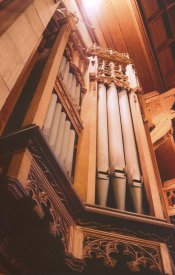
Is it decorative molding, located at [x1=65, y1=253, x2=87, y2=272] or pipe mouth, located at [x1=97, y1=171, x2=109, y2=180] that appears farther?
pipe mouth, located at [x1=97, y1=171, x2=109, y2=180]

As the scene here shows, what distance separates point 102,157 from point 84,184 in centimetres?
52

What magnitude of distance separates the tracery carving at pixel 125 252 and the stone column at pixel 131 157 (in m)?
0.43

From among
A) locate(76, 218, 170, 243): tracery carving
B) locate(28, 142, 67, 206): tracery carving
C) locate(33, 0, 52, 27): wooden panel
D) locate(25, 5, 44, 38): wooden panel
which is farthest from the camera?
locate(33, 0, 52, 27): wooden panel

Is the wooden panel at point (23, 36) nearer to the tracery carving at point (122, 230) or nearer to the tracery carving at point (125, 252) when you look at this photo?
the tracery carving at point (122, 230)

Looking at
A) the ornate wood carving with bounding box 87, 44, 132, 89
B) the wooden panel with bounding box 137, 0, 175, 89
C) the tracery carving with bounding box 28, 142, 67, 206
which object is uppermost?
the wooden panel with bounding box 137, 0, 175, 89

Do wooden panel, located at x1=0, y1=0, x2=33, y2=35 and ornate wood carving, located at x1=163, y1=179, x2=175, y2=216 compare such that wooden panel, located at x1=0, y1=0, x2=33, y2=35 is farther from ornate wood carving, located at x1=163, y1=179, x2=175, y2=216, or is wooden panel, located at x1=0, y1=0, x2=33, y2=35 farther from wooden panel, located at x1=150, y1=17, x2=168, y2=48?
wooden panel, located at x1=150, y1=17, x2=168, y2=48

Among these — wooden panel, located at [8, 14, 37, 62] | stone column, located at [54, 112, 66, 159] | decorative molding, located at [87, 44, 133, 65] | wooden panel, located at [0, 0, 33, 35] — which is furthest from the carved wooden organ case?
decorative molding, located at [87, 44, 133, 65]

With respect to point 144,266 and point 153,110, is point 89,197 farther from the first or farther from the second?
point 153,110

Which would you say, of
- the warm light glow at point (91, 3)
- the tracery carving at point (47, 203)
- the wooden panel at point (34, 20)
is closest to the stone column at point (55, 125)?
the tracery carving at point (47, 203)

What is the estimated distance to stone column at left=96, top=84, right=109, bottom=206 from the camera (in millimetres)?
2928

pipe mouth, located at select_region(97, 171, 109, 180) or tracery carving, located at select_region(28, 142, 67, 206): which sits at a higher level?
pipe mouth, located at select_region(97, 171, 109, 180)

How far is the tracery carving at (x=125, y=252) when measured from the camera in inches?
93.5

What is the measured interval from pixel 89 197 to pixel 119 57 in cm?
461

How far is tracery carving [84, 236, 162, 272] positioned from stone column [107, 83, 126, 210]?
0.40 metres
